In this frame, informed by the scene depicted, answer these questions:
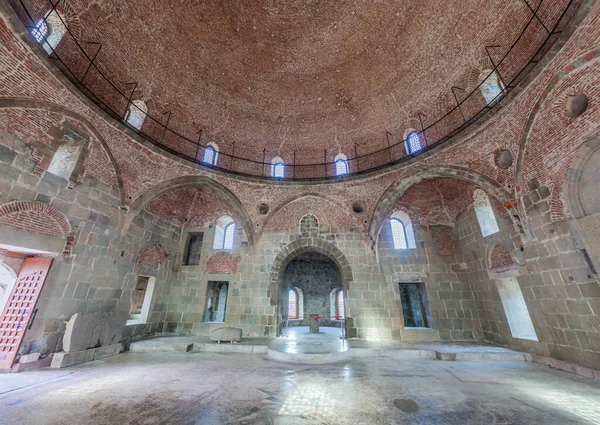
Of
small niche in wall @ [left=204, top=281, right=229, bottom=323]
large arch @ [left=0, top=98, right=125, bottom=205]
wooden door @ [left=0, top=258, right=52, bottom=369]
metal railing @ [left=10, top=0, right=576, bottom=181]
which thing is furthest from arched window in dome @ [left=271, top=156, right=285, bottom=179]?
wooden door @ [left=0, top=258, right=52, bottom=369]

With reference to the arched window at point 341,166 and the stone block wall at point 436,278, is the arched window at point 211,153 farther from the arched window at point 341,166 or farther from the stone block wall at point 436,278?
the stone block wall at point 436,278

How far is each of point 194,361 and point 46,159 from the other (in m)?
7.58

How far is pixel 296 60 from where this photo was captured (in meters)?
11.9

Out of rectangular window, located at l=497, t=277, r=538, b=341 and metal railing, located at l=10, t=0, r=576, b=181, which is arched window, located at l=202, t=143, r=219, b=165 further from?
rectangular window, located at l=497, t=277, r=538, b=341

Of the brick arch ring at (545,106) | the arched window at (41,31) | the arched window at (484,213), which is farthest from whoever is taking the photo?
the arched window at (484,213)

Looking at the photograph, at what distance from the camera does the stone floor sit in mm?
3725

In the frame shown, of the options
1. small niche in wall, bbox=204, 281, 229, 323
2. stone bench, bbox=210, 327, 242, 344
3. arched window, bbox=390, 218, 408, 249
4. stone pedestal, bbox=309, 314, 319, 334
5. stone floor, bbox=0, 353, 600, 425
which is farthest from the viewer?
small niche in wall, bbox=204, 281, 229, 323

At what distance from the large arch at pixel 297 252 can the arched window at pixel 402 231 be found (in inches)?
112

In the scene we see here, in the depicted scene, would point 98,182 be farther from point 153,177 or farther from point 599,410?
point 599,410

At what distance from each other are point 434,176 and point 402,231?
329cm

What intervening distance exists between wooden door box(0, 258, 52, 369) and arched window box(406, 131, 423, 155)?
14.8 m

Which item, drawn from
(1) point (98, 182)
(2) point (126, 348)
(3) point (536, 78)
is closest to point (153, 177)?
(1) point (98, 182)

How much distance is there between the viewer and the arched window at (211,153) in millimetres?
12466

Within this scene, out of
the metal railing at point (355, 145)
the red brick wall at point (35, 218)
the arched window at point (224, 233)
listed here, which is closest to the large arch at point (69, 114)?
the metal railing at point (355, 145)
